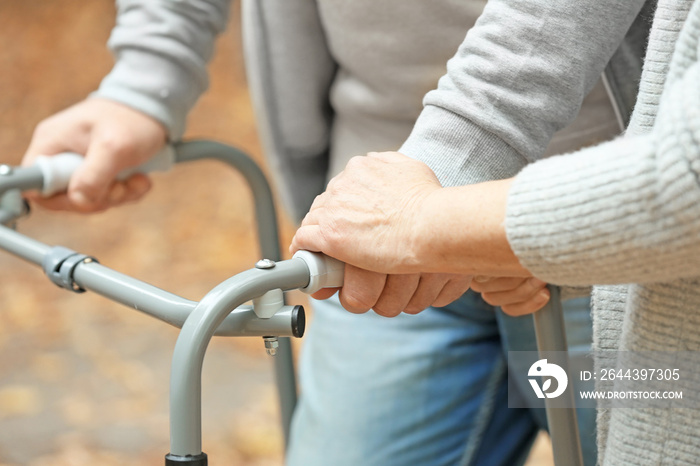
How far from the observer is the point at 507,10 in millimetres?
598

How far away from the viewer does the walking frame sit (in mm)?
488

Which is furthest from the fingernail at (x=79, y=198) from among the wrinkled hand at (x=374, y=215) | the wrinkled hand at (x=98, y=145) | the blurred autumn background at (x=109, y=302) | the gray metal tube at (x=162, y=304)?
the blurred autumn background at (x=109, y=302)

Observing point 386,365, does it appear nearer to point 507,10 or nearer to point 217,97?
point 507,10

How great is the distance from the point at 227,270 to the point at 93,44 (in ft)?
3.52

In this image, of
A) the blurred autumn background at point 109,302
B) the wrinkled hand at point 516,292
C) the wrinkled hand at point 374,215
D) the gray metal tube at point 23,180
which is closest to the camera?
the wrinkled hand at point 374,215

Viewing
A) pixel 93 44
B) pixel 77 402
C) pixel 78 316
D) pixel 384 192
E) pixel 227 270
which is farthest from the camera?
pixel 93 44

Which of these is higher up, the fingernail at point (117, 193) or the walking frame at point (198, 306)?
the fingernail at point (117, 193)

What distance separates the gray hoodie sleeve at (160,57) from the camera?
0.90m

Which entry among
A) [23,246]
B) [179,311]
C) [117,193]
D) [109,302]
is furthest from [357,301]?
[109,302]

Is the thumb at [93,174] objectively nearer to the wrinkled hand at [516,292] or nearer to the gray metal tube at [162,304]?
the gray metal tube at [162,304]

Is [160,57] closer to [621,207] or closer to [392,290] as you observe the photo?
[392,290]

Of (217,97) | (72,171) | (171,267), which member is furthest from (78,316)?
(72,171)

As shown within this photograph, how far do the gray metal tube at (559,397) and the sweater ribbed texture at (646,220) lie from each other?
0.40ft

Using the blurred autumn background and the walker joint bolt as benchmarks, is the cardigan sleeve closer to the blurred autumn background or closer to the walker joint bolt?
the walker joint bolt
